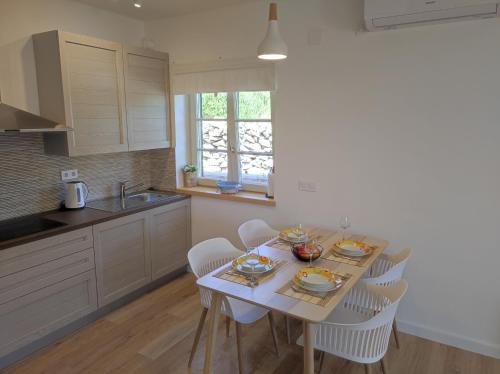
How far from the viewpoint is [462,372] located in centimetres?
229

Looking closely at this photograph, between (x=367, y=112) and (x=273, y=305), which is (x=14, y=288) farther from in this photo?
(x=367, y=112)

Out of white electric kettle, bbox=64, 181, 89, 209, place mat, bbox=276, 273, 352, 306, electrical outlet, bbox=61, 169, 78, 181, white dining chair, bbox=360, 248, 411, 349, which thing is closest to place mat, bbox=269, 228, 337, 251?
white dining chair, bbox=360, 248, 411, 349

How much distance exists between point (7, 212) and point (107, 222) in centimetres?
71

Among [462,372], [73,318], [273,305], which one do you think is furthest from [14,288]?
[462,372]

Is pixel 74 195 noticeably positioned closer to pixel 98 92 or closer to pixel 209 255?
pixel 98 92

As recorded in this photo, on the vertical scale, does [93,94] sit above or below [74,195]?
above

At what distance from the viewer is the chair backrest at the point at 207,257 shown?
228 centimetres

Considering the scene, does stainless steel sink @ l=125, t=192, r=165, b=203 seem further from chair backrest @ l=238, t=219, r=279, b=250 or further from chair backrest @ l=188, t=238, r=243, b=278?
chair backrest @ l=188, t=238, r=243, b=278

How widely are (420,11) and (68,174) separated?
9.39 ft

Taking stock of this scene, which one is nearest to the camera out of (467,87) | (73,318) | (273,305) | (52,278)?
(273,305)

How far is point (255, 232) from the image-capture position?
292cm

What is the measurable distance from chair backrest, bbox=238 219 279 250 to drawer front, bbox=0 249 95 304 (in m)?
1.16

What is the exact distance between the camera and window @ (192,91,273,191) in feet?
11.0

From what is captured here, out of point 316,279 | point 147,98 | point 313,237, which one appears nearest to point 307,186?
point 313,237
